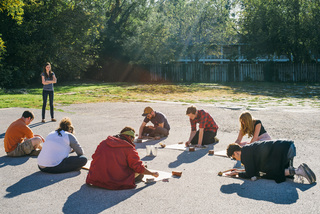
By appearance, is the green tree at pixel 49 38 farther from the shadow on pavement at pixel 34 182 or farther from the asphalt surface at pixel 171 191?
the shadow on pavement at pixel 34 182

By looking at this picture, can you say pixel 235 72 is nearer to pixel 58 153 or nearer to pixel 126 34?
pixel 126 34

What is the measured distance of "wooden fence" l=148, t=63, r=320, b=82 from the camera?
1599 inches

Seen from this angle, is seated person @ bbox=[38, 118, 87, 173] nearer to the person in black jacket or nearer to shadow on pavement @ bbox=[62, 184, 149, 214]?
shadow on pavement @ bbox=[62, 184, 149, 214]

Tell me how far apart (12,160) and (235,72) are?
36.5 m

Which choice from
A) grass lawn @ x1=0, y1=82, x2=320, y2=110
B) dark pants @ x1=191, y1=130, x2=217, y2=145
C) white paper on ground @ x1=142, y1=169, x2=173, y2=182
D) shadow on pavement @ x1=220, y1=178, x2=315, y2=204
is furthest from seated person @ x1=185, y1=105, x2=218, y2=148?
grass lawn @ x1=0, y1=82, x2=320, y2=110

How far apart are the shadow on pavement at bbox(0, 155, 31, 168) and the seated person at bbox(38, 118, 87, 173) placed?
1175 millimetres

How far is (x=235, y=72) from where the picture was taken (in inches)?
1679

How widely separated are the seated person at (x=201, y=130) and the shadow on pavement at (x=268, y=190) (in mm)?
3125

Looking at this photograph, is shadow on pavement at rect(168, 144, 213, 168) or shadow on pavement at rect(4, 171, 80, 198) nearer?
shadow on pavement at rect(4, 171, 80, 198)

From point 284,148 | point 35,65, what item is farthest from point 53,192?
point 35,65

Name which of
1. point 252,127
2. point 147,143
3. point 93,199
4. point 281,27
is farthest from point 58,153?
point 281,27

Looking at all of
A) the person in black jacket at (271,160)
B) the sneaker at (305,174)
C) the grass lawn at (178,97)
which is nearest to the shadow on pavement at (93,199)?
the person in black jacket at (271,160)

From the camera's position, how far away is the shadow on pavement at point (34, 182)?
625 cm

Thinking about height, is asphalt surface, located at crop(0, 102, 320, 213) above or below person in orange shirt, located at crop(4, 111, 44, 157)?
below
